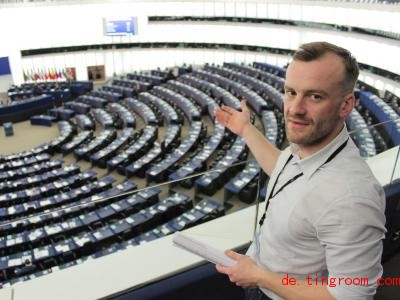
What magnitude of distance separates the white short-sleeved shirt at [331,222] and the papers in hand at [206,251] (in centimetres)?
22

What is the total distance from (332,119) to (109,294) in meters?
1.51

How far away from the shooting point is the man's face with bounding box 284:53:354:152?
4.48 ft

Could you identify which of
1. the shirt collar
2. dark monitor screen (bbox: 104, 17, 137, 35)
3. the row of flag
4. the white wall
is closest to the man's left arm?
the shirt collar

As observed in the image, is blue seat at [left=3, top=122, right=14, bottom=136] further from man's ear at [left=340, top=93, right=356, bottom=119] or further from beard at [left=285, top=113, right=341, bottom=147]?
man's ear at [left=340, top=93, right=356, bottom=119]

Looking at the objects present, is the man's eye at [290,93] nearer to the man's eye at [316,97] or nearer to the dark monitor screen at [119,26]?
the man's eye at [316,97]

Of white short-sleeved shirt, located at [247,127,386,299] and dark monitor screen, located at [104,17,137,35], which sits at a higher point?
dark monitor screen, located at [104,17,137,35]

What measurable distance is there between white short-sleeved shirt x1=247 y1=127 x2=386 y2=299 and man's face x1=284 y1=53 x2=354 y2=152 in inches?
3.1

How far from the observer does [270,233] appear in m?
1.66

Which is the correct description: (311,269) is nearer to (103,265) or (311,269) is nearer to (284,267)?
(284,267)

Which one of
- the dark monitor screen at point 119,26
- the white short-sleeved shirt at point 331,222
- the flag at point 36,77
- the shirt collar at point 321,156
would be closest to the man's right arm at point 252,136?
the white short-sleeved shirt at point 331,222

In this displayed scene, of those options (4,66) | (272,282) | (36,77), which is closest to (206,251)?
(272,282)

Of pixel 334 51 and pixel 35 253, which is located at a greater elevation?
pixel 334 51

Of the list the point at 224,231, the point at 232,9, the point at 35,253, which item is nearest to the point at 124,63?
the point at 232,9

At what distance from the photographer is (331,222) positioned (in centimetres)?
131
